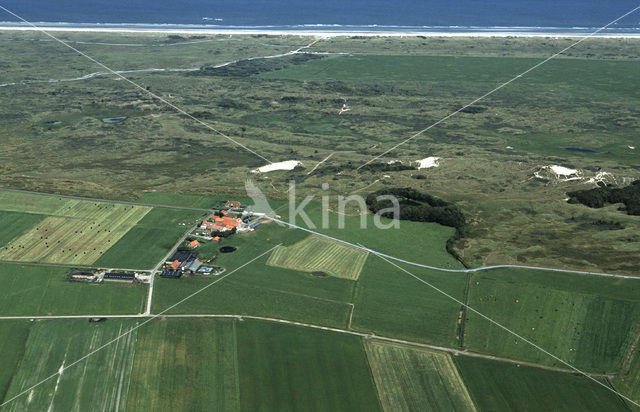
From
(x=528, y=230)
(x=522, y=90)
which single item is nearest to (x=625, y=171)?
(x=528, y=230)

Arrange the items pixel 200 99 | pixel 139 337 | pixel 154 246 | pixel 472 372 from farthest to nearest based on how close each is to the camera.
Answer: pixel 200 99
pixel 154 246
pixel 139 337
pixel 472 372

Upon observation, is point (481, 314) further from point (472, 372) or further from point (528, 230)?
point (528, 230)

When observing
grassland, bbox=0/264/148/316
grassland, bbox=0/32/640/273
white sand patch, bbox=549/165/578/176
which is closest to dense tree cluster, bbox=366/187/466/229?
grassland, bbox=0/32/640/273

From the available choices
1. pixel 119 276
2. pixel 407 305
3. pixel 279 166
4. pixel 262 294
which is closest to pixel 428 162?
pixel 279 166

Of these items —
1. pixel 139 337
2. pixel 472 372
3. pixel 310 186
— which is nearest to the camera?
pixel 472 372

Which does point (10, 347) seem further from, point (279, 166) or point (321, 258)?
point (279, 166)

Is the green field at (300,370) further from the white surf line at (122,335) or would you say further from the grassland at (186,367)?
the white surf line at (122,335)

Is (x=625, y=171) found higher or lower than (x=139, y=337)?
higher
